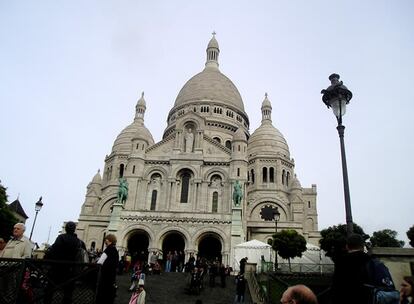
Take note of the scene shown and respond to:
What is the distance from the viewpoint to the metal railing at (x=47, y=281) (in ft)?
21.4

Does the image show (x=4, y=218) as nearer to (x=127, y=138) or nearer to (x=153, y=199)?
(x=153, y=199)

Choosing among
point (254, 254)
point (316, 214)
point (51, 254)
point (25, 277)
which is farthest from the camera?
point (316, 214)

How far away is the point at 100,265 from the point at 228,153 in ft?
112

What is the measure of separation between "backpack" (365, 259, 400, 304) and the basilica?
25128 mm

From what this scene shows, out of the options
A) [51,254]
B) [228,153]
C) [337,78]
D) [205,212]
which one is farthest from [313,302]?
[228,153]

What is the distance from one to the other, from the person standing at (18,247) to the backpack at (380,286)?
6.28 m

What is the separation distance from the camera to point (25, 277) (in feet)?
22.1

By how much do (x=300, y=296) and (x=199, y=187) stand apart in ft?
115

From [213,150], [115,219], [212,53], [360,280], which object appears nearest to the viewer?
[360,280]

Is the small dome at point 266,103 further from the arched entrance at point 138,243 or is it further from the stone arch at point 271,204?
the arched entrance at point 138,243

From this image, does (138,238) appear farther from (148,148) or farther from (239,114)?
(239,114)

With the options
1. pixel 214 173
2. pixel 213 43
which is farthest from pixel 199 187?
pixel 213 43

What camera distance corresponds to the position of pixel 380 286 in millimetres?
4938

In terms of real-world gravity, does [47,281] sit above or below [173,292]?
below
